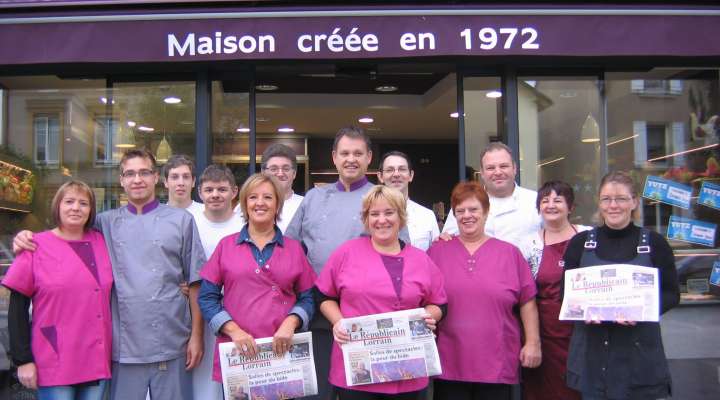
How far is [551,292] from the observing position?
3.64m

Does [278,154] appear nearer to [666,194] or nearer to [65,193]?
[65,193]

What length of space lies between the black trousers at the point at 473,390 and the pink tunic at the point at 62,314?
176cm

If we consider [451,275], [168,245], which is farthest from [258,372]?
[451,275]

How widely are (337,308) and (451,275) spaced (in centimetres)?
66

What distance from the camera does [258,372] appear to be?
313 centimetres

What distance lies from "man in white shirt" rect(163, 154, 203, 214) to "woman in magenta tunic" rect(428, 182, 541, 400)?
5.62ft

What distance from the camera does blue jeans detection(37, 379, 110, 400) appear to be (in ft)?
10.6

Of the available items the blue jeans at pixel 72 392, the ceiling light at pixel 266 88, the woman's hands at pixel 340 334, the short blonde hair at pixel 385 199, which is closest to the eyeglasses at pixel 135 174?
the blue jeans at pixel 72 392

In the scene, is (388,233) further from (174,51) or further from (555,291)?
(174,51)

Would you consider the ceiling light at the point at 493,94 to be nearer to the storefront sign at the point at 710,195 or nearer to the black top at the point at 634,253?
the storefront sign at the point at 710,195

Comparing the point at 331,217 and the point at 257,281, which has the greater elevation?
the point at 331,217

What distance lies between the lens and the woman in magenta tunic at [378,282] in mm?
3105

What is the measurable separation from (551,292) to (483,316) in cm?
54

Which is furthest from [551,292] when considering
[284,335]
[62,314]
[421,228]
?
[62,314]
